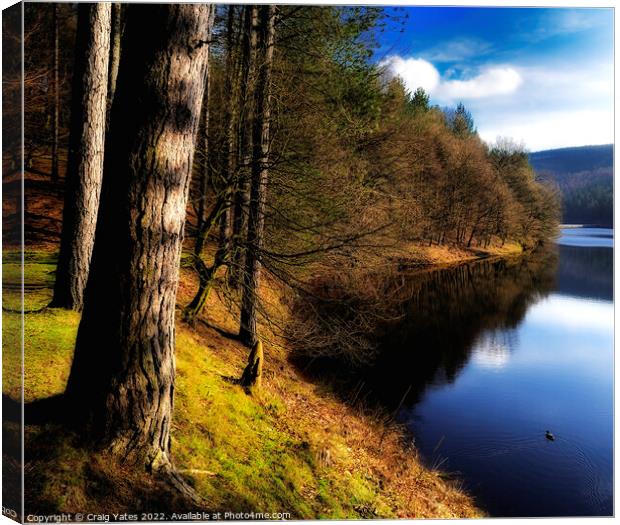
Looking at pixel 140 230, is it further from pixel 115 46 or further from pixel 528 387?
pixel 528 387

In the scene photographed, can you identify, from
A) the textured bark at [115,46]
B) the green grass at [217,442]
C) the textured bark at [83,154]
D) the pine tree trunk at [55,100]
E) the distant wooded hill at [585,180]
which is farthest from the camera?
the pine tree trunk at [55,100]

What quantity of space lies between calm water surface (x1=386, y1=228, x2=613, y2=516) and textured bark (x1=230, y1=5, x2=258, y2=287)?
15.0 feet

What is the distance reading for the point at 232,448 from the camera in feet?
15.6

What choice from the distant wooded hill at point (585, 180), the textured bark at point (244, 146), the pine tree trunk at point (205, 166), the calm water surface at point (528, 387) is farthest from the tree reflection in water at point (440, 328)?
the distant wooded hill at point (585, 180)

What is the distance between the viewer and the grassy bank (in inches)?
126

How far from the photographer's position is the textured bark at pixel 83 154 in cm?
572

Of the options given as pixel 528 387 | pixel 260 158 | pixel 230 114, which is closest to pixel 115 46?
pixel 230 114

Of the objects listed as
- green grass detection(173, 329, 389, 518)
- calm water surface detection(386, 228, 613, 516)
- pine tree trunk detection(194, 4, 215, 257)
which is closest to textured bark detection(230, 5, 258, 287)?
pine tree trunk detection(194, 4, 215, 257)

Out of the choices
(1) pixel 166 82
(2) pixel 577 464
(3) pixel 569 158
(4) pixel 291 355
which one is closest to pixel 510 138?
(3) pixel 569 158

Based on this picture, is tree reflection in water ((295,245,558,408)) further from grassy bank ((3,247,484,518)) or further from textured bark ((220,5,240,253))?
textured bark ((220,5,240,253))

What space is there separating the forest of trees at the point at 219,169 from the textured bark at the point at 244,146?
0.04 metres

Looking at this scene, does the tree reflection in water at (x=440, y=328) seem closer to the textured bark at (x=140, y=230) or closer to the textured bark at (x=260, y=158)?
the textured bark at (x=260, y=158)

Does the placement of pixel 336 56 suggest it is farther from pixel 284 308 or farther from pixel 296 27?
pixel 284 308

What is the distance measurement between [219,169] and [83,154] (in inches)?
94.2
